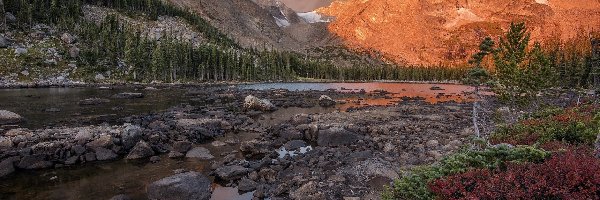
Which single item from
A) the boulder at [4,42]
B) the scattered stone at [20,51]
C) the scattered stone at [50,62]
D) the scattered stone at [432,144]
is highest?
the boulder at [4,42]

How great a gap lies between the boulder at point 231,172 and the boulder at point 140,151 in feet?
24.6

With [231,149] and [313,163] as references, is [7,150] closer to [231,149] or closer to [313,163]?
[231,149]

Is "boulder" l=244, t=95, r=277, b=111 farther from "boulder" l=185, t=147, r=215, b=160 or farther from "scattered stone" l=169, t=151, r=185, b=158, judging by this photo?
"scattered stone" l=169, t=151, r=185, b=158

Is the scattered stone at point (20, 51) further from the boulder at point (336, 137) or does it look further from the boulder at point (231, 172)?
the boulder at point (231, 172)

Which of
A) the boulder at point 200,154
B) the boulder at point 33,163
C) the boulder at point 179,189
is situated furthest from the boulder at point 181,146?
the boulder at point 179,189

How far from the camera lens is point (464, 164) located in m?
12.6

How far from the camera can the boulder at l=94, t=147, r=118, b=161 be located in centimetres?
2797

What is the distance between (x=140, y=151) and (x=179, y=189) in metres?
10.3

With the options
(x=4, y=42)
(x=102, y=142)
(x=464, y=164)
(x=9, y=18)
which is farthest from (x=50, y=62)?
(x=464, y=164)

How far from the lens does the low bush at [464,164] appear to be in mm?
12086

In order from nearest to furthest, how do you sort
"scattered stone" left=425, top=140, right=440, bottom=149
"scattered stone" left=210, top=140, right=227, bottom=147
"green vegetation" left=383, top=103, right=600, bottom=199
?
"green vegetation" left=383, top=103, right=600, bottom=199, "scattered stone" left=425, top=140, right=440, bottom=149, "scattered stone" left=210, top=140, right=227, bottom=147

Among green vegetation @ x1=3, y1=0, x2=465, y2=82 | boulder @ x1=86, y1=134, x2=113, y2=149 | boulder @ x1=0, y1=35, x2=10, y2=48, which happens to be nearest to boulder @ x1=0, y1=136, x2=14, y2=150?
boulder @ x1=86, y1=134, x2=113, y2=149

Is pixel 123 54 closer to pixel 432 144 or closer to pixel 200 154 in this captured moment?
pixel 200 154

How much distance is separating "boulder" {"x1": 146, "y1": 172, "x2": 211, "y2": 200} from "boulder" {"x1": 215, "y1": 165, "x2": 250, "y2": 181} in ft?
8.34
